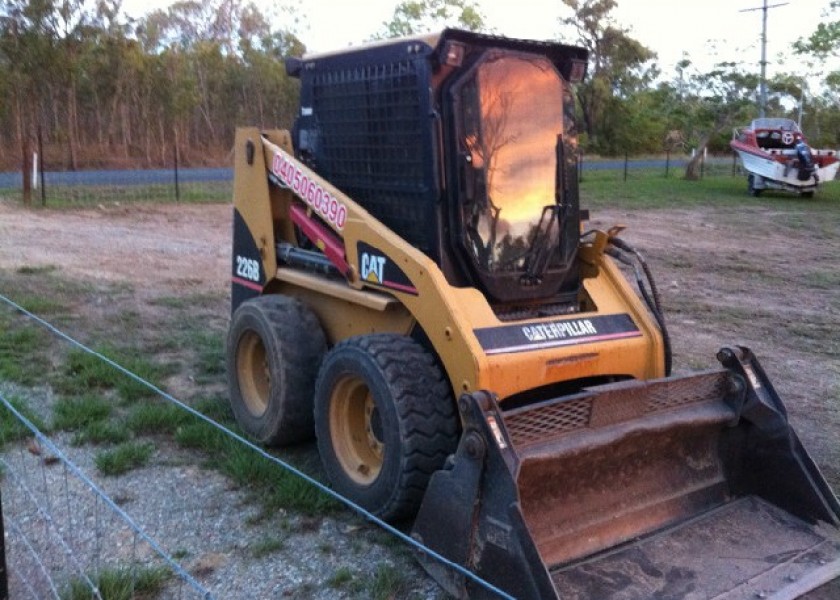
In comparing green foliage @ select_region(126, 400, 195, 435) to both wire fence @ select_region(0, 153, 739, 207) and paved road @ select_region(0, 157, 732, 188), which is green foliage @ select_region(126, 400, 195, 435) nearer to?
wire fence @ select_region(0, 153, 739, 207)

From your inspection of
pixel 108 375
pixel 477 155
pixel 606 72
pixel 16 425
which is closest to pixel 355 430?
pixel 477 155

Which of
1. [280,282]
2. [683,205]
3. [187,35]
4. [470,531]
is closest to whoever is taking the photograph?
[470,531]

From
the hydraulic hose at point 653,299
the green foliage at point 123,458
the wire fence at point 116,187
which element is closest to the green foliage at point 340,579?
the green foliage at point 123,458

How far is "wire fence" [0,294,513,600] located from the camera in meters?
3.96

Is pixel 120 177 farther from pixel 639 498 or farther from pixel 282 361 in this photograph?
pixel 639 498

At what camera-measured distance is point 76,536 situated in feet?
15.0

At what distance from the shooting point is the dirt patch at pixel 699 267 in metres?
7.97

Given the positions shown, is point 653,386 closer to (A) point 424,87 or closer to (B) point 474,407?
(B) point 474,407

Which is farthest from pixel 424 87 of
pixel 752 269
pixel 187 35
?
pixel 187 35

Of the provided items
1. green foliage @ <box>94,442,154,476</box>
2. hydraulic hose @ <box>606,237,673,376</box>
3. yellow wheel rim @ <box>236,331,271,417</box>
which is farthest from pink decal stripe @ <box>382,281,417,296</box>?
green foliage @ <box>94,442,154,476</box>

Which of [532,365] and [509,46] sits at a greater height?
[509,46]

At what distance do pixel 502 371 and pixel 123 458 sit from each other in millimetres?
2411

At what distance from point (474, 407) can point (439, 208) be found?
135 cm

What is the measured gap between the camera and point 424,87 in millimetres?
4785
